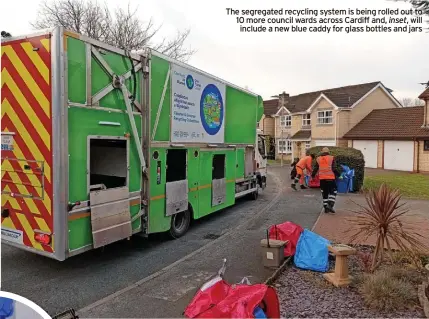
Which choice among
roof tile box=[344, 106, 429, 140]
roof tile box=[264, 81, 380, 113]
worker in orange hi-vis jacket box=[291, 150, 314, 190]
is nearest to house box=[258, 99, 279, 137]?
roof tile box=[264, 81, 380, 113]

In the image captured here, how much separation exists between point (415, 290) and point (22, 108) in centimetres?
545

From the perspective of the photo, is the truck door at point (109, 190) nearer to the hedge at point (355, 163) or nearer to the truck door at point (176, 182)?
the truck door at point (176, 182)

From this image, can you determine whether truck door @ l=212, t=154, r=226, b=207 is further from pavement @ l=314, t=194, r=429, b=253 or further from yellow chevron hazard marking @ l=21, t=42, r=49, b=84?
yellow chevron hazard marking @ l=21, t=42, r=49, b=84

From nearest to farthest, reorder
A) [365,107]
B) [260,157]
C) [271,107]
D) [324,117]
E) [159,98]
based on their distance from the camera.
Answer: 1. [159,98]
2. [260,157]
3. [365,107]
4. [324,117]
5. [271,107]

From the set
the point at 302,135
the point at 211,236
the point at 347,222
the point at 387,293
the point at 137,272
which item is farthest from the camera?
the point at 302,135

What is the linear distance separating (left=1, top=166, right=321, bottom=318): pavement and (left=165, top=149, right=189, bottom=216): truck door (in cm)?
73

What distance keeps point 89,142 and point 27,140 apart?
0.80 m

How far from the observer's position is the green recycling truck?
4.56 metres

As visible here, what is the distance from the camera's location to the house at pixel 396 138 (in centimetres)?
2619

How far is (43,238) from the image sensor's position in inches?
187

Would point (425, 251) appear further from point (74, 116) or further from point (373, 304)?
point (74, 116)

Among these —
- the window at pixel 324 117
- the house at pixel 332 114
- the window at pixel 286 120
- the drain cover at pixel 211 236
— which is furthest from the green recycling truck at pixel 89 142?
the window at pixel 286 120

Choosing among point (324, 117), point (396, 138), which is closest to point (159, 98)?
point (396, 138)

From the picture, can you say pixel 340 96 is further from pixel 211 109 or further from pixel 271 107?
pixel 211 109
